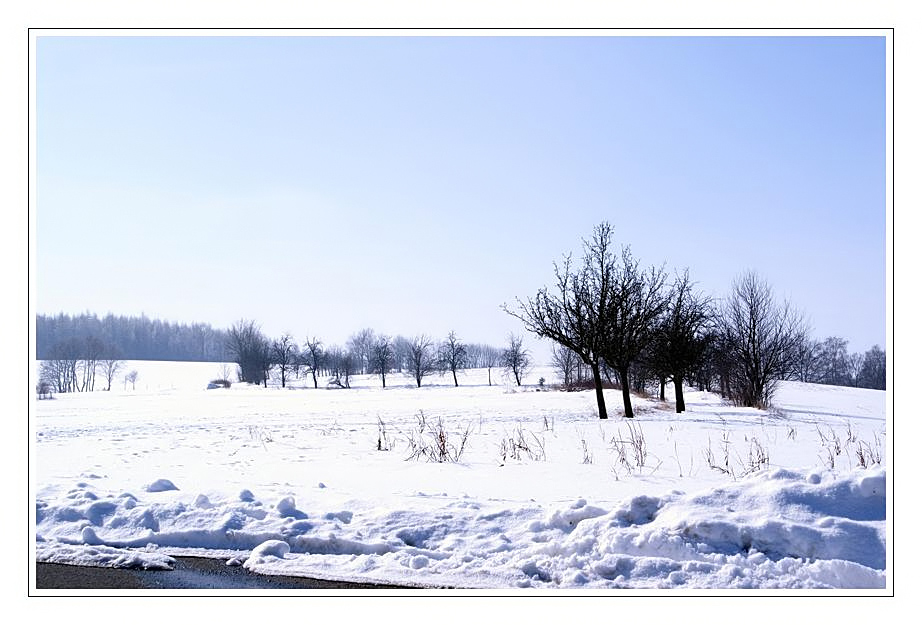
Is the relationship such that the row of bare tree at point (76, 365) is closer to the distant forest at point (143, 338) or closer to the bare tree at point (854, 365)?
the distant forest at point (143, 338)

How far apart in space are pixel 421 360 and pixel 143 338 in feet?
184

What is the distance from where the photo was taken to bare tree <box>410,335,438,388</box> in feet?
283

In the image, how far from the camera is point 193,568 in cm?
512

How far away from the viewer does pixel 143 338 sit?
115 meters

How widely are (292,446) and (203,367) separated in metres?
100.0

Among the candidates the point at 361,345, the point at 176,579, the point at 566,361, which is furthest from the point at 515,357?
the point at 176,579

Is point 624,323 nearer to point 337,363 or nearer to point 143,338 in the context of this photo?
point 337,363

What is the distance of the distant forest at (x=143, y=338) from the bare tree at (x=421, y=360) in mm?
27943

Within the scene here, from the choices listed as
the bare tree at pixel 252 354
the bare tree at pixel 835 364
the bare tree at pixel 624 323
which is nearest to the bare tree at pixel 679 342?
the bare tree at pixel 624 323

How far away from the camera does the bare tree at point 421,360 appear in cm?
8612

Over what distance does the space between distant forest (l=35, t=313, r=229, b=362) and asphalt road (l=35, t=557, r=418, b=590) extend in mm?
79872

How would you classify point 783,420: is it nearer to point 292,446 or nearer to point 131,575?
point 292,446
